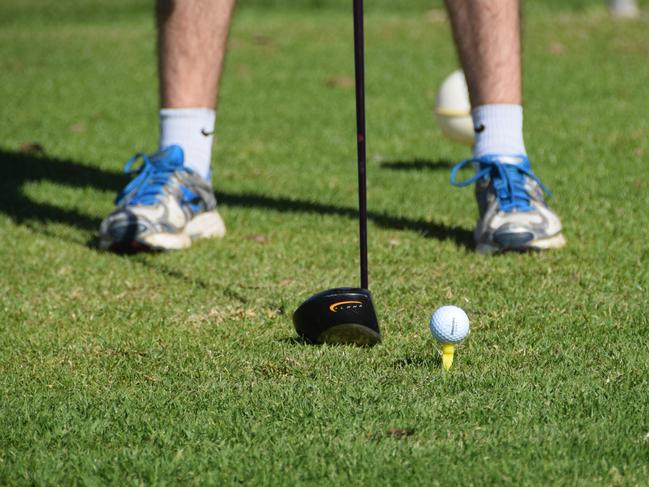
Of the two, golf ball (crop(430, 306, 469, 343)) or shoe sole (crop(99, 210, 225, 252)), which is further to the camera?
shoe sole (crop(99, 210, 225, 252))

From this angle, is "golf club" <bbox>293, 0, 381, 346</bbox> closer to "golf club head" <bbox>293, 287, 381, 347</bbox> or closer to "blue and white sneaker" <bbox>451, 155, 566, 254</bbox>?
"golf club head" <bbox>293, 287, 381, 347</bbox>

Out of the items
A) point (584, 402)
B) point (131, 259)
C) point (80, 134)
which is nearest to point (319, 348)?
point (584, 402)

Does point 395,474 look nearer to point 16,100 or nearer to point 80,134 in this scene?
point 80,134

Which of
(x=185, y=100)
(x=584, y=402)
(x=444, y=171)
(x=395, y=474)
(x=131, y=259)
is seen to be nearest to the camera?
(x=395, y=474)

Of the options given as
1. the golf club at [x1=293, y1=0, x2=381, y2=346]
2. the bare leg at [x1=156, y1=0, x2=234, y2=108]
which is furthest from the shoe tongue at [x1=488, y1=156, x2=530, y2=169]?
the golf club at [x1=293, y1=0, x2=381, y2=346]

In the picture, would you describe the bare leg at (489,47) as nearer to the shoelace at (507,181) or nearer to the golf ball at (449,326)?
the shoelace at (507,181)

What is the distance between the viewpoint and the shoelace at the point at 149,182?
4383 millimetres

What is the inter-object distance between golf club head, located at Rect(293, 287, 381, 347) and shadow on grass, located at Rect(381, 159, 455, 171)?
8.91 feet

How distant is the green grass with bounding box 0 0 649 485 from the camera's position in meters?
2.37

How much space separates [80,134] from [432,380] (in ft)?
14.7

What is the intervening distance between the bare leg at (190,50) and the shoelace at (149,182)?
24 cm

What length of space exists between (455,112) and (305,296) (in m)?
2.11

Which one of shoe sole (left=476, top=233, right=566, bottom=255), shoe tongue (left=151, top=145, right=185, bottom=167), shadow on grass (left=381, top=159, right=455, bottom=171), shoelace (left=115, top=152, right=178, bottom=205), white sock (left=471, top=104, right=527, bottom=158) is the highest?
white sock (left=471, top=104, right=527, bottom=158)

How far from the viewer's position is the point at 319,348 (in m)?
3.04
